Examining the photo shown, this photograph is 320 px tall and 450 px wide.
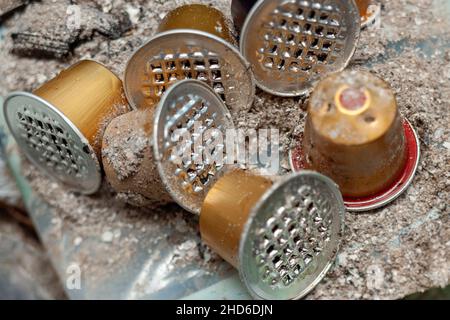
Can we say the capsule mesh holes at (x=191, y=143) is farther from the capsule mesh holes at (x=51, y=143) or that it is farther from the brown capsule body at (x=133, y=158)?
the capsule mesh holes at (x=51, y=143)

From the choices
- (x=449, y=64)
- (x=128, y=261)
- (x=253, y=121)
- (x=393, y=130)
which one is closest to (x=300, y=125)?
(x=253, y=121)

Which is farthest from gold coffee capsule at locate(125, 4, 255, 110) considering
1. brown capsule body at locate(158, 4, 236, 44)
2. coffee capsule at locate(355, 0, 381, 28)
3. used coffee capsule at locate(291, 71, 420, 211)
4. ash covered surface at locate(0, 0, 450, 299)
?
coffee capsule at locate(355, 0, 381, 28)

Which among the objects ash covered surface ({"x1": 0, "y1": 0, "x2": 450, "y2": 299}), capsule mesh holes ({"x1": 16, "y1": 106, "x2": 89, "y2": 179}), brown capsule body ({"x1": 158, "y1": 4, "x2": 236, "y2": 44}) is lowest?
ash covered surface ({"x1": 0, "y1": 0, "x2": 450, "y2": 299})

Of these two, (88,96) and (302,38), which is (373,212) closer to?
(302,38)

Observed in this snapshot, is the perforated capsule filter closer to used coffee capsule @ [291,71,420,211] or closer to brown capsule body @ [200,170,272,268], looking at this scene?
used coffee capsule @ [291,71,420,211]

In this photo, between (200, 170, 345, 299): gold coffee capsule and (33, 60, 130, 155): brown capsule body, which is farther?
(33, 60, 130, 155): brown capsule body

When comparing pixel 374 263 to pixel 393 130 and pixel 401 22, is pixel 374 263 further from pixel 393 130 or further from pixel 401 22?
pixel 401 22

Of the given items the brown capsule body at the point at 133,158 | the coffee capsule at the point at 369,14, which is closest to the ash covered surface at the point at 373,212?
the coffee capsule at the point at 369,14
